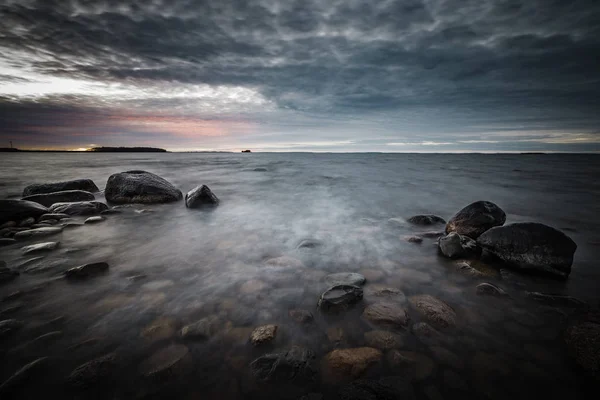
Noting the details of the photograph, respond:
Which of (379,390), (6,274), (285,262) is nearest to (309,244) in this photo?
(285,262)

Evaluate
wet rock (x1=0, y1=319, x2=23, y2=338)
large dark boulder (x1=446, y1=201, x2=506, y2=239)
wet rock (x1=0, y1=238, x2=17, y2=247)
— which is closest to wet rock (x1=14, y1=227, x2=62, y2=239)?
wet rock (x1=0, y1=238, x2=17, y2=247)

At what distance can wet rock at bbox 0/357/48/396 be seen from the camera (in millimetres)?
1775

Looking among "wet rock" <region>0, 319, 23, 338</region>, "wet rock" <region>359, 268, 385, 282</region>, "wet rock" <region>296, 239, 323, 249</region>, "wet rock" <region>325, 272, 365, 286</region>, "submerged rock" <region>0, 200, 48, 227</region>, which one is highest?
"submerged rock" <region>0, 200, 48, 227</region>

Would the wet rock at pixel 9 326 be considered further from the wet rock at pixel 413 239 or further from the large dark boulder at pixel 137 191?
the large dark boulder at pixel 137 191

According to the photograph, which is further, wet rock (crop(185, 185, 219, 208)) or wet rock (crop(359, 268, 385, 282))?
wet rock (crop(185, 185, 219, 208))

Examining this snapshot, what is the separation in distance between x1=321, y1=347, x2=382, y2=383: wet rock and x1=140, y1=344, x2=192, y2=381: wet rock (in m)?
1.14

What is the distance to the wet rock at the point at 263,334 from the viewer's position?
7.57ft

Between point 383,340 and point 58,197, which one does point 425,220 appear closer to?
point 383,340

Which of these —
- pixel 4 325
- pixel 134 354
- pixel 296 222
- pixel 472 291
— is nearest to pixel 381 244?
pixel 472 291

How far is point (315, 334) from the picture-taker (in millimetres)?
2426

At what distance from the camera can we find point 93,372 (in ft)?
6.39

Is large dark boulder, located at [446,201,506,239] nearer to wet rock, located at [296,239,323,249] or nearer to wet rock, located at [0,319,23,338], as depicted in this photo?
wet rock, located at [296,239,323,249]

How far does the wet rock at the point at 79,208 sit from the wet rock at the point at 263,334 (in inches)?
266

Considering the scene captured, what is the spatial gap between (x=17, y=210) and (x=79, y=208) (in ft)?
3.89
